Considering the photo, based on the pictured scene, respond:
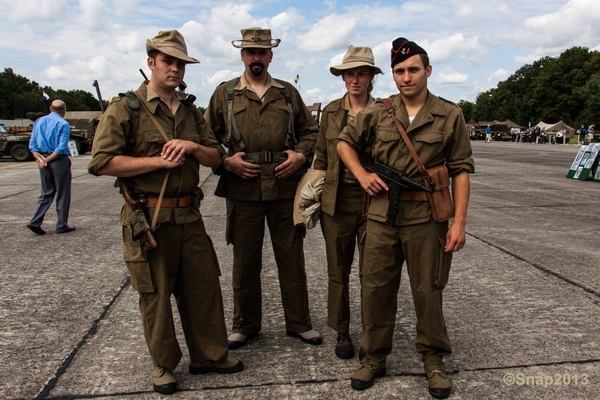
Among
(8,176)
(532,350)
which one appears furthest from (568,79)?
(532,350)

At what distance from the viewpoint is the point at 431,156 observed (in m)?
3.08

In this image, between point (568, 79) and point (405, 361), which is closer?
point (405, 361)

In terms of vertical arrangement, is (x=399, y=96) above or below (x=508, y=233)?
above

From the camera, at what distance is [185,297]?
11.0ft

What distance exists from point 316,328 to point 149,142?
6.29 ft

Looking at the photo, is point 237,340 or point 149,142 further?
point 237,340

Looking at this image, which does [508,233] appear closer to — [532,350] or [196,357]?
[532,350]

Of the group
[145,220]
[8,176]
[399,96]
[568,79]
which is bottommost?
[8,176]

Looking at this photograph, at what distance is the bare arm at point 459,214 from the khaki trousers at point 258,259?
1161mm

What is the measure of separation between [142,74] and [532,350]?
3075 millimetres

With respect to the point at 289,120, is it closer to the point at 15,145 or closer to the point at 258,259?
the point at 258,259

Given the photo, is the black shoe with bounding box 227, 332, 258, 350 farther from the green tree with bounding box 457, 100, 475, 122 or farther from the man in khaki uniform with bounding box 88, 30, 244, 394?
the green tree with bounding box 457, 100, 475, 122

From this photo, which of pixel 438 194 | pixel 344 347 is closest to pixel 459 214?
pixel 438 194

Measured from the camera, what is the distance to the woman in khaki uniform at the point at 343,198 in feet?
11.8
